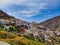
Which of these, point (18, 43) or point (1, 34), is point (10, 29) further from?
point (18, 43)

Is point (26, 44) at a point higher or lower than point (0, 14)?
lower

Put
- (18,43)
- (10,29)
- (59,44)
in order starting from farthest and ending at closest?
(59,44) → (10,29) → (18,43)

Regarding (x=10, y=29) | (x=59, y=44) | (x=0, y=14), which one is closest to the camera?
(x=10, y=29)

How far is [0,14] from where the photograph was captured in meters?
155

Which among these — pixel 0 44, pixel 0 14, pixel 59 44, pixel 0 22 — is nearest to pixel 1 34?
pixel 0 44

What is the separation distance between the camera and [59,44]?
119875 mm

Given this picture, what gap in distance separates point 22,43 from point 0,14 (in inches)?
3756

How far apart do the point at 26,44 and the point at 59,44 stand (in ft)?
194

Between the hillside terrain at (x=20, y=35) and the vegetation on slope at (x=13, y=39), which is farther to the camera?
the hillside terrain at (x=20, y=35)

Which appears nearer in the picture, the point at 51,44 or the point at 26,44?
the point at 26,44

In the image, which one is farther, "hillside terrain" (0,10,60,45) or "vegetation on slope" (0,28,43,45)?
"hillside terrain" (0,10,60,45)

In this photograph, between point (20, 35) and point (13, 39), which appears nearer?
point (13, 39)

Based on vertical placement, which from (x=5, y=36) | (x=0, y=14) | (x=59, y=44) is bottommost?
(x=59, y=44)

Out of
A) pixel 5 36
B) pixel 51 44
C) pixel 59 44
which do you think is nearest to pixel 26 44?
pixel 5 36
